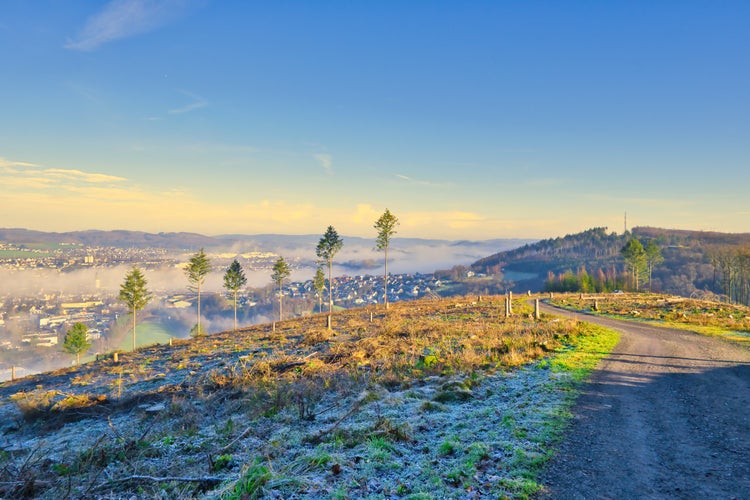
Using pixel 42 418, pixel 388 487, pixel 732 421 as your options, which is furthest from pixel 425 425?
pixel 42 418

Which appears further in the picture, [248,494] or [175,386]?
[175,386]

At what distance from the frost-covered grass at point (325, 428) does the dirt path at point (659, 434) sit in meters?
0.64

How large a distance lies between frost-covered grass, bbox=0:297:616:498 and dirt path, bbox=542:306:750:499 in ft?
2.09

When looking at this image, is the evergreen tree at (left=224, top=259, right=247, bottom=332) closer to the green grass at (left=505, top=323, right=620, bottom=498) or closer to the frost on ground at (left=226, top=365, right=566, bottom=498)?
the green grass at (left=505, top=323, right=620, bottom=498)

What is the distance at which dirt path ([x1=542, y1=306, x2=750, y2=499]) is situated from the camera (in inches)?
241

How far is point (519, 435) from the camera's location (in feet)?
26.9

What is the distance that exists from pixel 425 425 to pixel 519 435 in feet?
7.54

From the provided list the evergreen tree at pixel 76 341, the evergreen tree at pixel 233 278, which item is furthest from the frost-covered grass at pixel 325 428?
the evergreen tree at pixel 76 341

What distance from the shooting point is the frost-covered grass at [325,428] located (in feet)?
21.2

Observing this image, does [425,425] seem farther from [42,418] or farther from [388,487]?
[42,418]

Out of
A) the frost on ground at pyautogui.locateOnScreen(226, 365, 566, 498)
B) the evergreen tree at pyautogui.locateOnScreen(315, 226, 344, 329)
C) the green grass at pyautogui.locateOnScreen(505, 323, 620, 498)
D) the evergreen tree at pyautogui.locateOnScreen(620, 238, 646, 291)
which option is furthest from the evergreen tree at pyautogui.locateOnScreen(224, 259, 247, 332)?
the evergreen tree at pyautogui.locateOnScreen(620, 238, 646, 291)

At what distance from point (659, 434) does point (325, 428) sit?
8.20m

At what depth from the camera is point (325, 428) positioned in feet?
31.1

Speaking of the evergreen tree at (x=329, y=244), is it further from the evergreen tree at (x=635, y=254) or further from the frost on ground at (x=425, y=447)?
the evergreen tree at (x=635, y=254)
